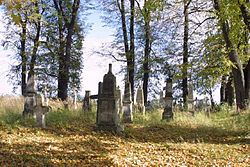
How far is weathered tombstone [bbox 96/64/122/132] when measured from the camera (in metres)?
→ 10.4

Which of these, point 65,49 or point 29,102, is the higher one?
point 65,49

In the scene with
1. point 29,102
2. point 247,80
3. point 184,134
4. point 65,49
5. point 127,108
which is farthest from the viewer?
point 65,49

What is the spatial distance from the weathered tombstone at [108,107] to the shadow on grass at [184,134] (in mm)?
510

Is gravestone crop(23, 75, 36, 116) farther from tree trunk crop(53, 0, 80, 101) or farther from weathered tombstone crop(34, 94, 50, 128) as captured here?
tree trunk crop(53, 0, 80, 101)

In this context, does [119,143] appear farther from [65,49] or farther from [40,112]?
[65,49]

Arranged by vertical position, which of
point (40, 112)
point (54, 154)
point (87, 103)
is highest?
point (87, 103)

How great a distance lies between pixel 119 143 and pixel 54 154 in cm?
218

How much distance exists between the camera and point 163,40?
2559 centimetres

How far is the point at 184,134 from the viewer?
1111 cm

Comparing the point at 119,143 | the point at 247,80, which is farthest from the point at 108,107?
the point at 247,80

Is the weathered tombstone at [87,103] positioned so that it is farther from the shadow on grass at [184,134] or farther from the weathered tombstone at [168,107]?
the shadow on grass at [184,134]

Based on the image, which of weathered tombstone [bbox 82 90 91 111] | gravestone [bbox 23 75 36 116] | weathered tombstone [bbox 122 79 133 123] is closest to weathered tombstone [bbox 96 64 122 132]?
weathered tombstone [bbox 122 79 133 123]

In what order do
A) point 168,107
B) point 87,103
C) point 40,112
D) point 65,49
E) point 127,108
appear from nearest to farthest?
point 40,112 → point 127,108 → point 168,107 → point 87,103 → point 65,49

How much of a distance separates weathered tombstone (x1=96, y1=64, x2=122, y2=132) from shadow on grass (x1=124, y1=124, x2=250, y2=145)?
0.51 metres
